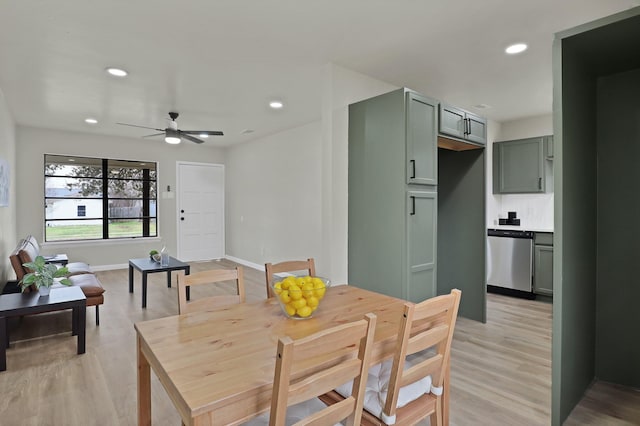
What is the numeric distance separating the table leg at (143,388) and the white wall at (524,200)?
5.19 m

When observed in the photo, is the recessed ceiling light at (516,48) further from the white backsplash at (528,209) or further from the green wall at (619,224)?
the white backsplash at (528,209)

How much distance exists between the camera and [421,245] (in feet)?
10.0

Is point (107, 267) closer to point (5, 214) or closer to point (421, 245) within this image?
point (5, 214)

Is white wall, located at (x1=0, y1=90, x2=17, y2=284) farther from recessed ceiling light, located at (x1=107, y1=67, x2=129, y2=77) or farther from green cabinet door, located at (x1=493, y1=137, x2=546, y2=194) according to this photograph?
green cabinet door, located at (x1=493, y1=137, x2=546, y2=194)

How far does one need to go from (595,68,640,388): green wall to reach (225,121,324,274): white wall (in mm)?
2994

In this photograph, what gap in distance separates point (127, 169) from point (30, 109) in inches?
88.9

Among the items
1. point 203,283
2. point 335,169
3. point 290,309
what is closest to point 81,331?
point 203,283

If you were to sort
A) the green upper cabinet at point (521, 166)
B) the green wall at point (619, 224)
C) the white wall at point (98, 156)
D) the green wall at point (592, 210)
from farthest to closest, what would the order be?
the white wall at point (98, 156)
the green upper cabinet at point (521, 166)
the green wall at point (619, 224)
the green wall at point (592, 210)

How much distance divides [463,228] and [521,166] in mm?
2051

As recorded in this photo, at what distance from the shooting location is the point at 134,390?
8.12ft

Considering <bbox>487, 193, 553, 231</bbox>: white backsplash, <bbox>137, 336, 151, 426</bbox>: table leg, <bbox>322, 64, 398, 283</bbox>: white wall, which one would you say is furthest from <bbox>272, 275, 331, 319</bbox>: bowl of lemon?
<bbox>487, 193, 553, 231</bbox>: white backsplash

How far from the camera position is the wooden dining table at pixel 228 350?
3.48 ft

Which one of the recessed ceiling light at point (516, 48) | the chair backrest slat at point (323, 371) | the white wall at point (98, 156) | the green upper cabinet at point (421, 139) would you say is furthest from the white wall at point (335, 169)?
the white wall at point (98, 156)

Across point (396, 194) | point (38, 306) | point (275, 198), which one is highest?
point (275, 198)
